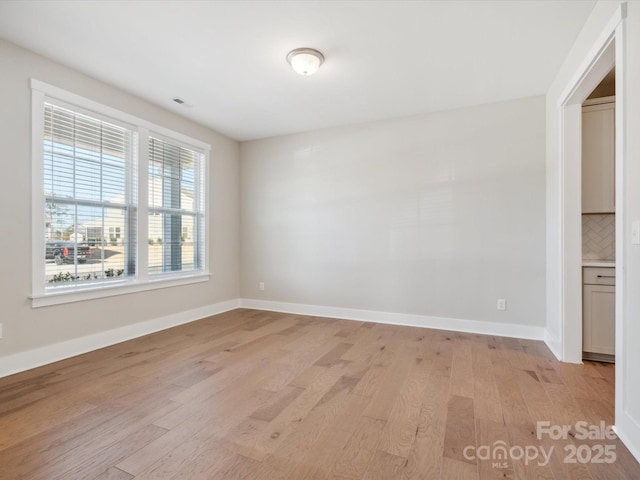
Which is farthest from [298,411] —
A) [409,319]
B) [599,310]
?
[599,310]

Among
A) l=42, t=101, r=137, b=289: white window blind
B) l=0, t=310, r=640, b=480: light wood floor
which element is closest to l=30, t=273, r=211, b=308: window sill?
l=42, t=101, r=137, b=289: white window blind

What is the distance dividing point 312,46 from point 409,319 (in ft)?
10.7

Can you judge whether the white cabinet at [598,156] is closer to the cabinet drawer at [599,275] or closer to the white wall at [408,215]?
the white wall at [408,215]

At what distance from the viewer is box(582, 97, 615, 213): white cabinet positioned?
A: 3041mm

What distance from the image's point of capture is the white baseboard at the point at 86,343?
265cm

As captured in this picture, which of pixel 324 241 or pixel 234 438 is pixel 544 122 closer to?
pixel 324 241

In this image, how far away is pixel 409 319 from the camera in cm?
411

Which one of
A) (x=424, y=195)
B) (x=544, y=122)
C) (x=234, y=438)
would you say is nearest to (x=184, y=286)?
(x=234, y=438)

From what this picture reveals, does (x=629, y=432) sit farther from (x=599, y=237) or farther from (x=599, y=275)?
(x=599, y=237)

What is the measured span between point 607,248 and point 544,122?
58.5 inches

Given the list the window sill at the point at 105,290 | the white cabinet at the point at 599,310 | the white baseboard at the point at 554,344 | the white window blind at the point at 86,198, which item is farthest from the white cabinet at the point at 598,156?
the white window blind at the point at 86,198

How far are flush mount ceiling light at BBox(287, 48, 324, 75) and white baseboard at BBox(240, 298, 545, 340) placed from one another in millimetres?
3036

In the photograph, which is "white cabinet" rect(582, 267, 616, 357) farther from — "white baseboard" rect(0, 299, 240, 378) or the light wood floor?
"white baseboard" rect(0, 299, 240, 378)

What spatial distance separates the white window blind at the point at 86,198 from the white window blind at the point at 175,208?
290 mm
